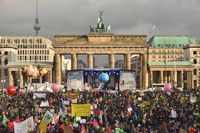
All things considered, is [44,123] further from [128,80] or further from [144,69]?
[144,69]

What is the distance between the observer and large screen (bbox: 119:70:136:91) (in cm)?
8644

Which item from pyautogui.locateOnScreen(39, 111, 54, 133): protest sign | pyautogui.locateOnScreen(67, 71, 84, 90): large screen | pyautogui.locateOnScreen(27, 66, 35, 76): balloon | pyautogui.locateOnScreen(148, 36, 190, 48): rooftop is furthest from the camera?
pyautogui.locateOnScreen(148, 36, 190, 48): rooftop

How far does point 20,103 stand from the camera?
137 feet

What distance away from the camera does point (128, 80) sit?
87.9 metres

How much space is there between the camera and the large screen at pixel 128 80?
284 feet

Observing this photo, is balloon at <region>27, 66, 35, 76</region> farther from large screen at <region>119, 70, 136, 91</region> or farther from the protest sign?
large screen at <region>119, 70, 136, 91</region>

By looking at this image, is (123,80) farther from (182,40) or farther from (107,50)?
(182,40)

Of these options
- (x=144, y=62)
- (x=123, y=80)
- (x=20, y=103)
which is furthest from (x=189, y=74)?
(x=20, y=103)

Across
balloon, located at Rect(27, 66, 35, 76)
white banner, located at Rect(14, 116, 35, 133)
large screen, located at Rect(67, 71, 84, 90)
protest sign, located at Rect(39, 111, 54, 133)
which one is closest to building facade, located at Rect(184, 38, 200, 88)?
large screen, located at Rect(67, 71, 84, 90)

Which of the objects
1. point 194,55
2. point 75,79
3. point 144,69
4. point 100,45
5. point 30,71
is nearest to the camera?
point 30,71

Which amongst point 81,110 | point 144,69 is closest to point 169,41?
point 144,69

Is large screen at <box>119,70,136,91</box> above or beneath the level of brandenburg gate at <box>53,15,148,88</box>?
beneath

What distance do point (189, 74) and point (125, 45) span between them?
2512 cm

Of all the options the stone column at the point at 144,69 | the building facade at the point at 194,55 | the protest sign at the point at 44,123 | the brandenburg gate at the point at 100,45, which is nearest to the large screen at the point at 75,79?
the brandenburg gate at the point at 100,45
